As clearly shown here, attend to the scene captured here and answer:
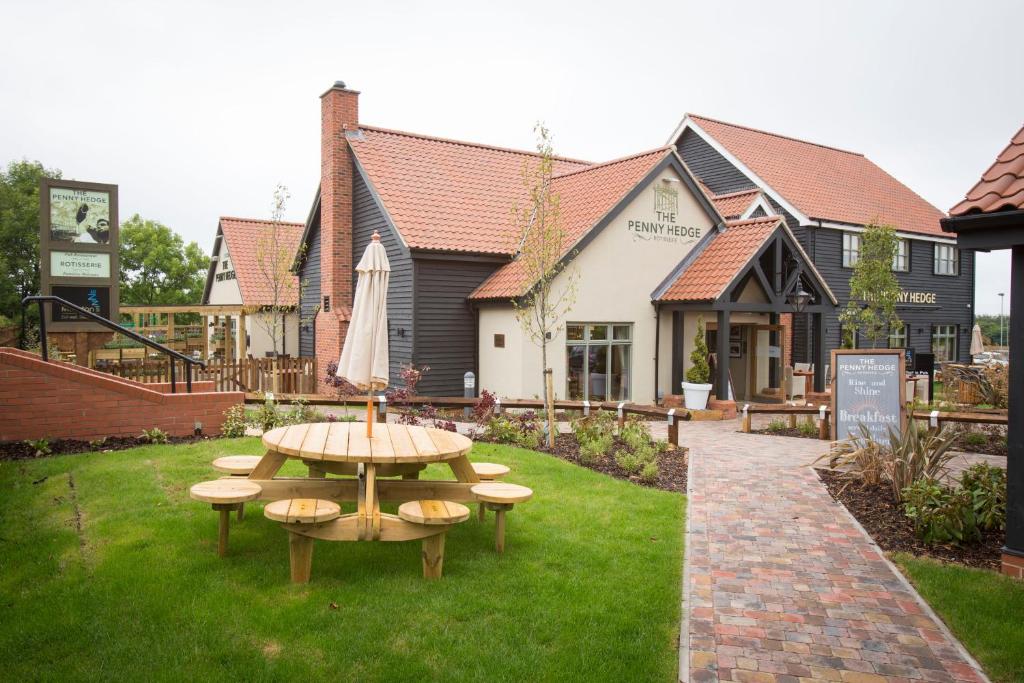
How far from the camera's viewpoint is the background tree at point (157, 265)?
48375mm

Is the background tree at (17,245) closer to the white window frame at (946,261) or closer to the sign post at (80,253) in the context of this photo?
the sign post at (80,253)

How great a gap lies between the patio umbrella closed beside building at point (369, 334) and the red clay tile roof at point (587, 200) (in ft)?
29.4

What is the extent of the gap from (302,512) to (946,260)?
31.4m

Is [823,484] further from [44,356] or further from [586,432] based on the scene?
[44,356]

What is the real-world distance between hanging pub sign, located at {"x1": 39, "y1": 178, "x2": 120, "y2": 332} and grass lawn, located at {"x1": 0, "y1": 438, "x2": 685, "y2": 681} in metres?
6.87

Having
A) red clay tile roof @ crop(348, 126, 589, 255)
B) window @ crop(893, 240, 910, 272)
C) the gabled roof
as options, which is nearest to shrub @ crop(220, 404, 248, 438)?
red clay tile roof @ crop(348, 126, 589, 255)

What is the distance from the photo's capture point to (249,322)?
2919 cm

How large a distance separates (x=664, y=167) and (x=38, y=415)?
45.9ft

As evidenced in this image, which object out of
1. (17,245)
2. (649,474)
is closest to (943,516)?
(649,474)

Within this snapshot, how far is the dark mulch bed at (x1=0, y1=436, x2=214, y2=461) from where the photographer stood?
9422mm

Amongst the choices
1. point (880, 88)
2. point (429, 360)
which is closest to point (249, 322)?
point (429, 360)

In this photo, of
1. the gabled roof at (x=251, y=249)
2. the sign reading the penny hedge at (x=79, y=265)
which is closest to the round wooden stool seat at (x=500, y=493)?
the sign reading the penny hedge at (x=79, y=265)

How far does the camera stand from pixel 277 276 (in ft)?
72.2

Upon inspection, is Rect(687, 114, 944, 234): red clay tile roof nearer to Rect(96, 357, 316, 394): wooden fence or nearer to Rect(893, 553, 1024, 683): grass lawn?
Rect(96, 357, 316, 394): wooden fence
